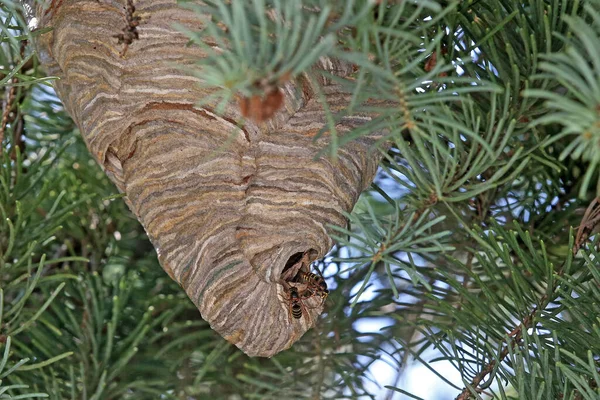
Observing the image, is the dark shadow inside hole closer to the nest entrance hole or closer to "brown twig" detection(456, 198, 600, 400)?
the nest entrance hole

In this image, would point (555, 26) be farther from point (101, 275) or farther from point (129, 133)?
point (101, 275)

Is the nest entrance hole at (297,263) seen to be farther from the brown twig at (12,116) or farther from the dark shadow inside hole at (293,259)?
the brown twig at (12,116)

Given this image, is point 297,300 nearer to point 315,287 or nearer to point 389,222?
point 315,287

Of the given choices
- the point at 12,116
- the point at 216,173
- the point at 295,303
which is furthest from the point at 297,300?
the point at 12,116

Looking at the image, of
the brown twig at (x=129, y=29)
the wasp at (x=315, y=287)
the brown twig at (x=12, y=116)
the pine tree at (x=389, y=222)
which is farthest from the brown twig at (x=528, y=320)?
the brown twig at (x=12, y=116)

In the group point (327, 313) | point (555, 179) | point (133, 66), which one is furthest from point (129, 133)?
point (555, 179)

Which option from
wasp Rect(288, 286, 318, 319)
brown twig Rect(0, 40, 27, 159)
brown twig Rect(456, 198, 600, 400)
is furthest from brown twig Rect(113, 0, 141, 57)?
brown twig Rect(456, 198, 600, 400)
